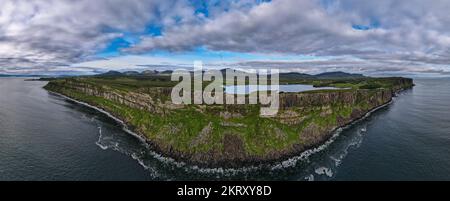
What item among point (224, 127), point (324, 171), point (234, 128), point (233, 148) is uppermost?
point (224, 127)

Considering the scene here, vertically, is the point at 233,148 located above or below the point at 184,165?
above

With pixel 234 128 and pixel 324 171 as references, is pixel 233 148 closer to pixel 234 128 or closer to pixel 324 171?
pixel 234 128

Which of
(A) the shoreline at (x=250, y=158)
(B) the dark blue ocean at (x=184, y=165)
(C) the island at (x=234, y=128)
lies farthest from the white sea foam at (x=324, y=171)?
(C) the island at (x=234, y=128)

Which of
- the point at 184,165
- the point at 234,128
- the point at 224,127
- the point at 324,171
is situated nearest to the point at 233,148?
the point at 234,128

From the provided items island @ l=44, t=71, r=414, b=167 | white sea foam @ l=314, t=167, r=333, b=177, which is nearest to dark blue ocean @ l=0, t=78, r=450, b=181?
white sea foam @ l=314, t=167, r=333, b=177

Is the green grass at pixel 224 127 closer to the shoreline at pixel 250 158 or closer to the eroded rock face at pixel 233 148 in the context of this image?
the eroded rock face at pixel 233 148

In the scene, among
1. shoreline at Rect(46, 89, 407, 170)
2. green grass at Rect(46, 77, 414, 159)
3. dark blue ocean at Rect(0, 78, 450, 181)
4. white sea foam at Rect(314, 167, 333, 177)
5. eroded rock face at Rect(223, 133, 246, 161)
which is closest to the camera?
dark blue ocean at Rect(0, 78, 450, 181)

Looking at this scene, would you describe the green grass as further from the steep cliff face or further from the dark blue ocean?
the dark blue ocean
